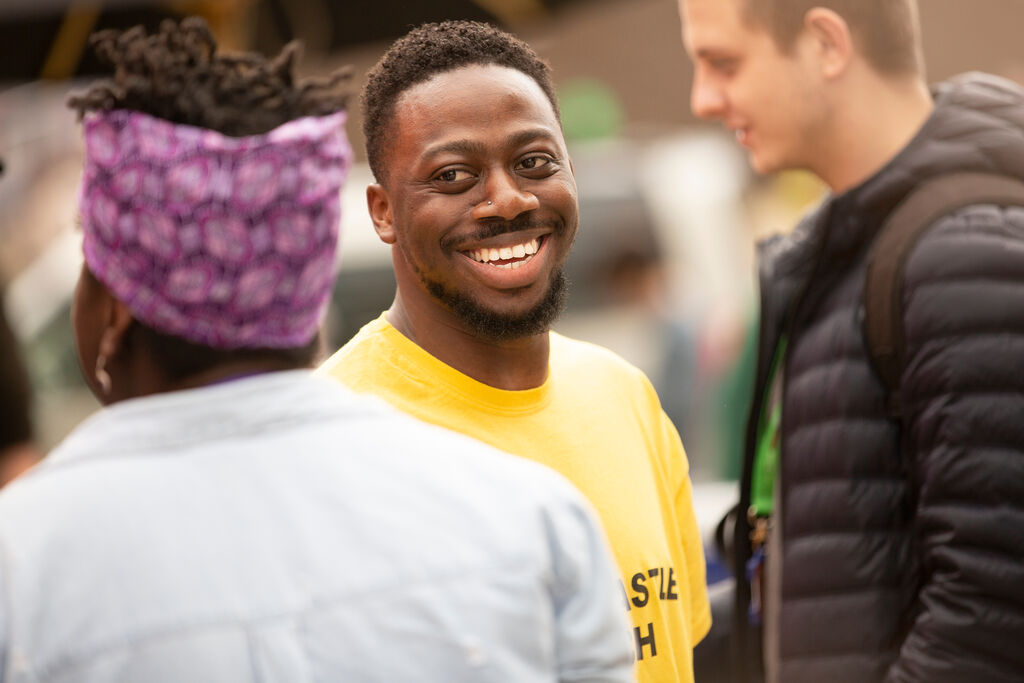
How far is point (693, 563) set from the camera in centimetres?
259

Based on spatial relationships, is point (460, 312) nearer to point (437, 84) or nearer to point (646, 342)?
point (437, 84)

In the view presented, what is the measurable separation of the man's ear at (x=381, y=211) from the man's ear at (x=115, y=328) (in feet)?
2.86

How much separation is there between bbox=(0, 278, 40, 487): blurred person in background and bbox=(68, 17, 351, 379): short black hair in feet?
5.96

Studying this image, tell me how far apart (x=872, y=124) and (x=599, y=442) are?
92 centimetres

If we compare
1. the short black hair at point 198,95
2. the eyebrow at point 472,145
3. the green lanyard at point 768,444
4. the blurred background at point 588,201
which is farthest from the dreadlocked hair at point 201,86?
the blurred background at point 588,201

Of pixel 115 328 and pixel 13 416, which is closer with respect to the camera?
pixel 115 328

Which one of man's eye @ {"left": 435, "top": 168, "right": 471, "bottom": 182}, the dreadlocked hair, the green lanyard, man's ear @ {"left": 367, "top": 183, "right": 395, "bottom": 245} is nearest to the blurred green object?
the green lanyard

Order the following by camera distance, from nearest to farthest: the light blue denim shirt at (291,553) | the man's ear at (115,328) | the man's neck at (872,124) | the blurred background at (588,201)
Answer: the light blue denim shirt at (291,553) → the man's ear at (115,328) → the man's neck at (872,124) → the blurred background at (588,201)

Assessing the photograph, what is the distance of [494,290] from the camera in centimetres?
238

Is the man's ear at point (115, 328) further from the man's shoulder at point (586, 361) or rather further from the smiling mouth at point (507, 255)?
the man's shoulder at point (586, 361)

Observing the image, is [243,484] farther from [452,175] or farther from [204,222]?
[452,175]

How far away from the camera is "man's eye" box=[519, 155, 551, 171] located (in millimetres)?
2385

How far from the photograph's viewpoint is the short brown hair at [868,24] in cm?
273

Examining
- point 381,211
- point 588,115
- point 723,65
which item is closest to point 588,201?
point 588,115
